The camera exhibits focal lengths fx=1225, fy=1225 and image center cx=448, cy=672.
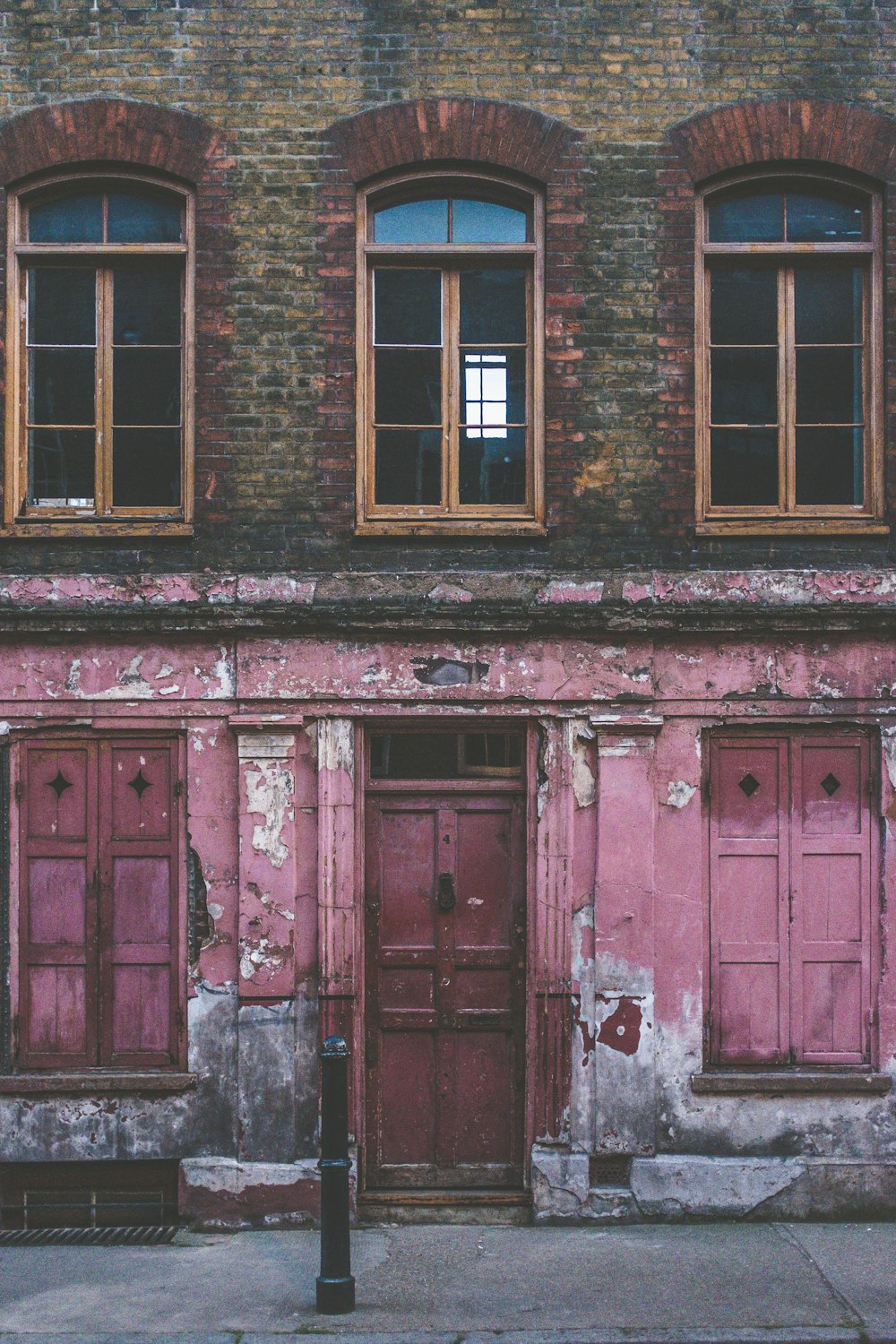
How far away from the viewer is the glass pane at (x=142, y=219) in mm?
7352

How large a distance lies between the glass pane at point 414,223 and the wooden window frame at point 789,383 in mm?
1531

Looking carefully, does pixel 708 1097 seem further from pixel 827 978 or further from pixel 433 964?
pixel 433 964

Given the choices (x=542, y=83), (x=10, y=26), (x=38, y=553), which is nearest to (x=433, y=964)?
(x=38, y=553)

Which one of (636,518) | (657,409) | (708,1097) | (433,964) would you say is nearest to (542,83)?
(657,409)

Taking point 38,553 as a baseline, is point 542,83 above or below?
above

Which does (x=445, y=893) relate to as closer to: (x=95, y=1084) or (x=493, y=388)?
(x=95, y=1084)

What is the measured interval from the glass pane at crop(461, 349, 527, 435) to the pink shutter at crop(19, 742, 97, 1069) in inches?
120

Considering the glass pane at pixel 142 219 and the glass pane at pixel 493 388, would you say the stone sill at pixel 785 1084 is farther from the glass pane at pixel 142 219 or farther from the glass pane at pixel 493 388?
the glass pane at pixel 142 219

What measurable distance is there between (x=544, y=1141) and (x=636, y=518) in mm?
3625

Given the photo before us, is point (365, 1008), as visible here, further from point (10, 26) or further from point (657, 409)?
point (10, 26)

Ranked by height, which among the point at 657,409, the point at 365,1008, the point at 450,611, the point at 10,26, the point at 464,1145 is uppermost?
the point at 10,26

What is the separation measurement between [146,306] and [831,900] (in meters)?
5.41

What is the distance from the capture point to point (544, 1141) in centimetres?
698

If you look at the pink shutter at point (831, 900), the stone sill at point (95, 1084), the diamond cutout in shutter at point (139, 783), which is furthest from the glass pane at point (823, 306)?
the stone sill at point (95, 1084)
